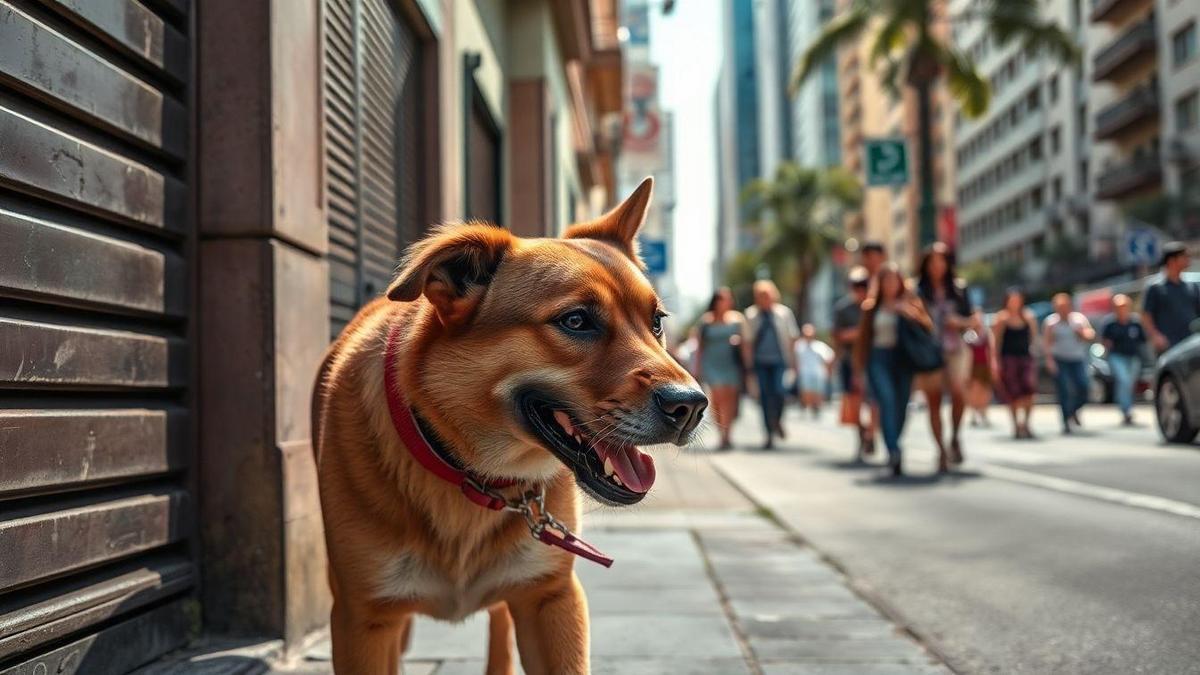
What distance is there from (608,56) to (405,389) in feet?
66.8

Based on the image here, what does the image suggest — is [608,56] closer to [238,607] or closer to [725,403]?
[725,403]

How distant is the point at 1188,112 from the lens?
4850cm

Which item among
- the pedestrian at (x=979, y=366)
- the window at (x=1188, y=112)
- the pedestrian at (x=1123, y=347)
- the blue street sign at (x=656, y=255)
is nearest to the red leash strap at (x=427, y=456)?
the pedestrian at (x=979, y=366)

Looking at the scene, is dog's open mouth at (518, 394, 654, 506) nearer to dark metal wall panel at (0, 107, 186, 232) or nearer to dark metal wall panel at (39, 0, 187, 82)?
dark metal wall panel at (0, 107, 186, 232)

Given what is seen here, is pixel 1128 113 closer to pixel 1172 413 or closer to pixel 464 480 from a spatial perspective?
pixel 1172 413

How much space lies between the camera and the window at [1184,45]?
154ft

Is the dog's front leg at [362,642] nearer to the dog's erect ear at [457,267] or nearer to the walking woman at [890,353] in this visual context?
the dog's erect ear at [457,267]

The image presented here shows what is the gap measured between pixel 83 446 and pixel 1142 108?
55.2 metres

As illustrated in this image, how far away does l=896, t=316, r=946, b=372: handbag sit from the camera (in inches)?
407

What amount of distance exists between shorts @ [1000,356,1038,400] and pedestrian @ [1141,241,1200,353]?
85.6 inches

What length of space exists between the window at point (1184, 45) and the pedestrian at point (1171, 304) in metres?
38.3

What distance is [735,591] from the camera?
214 inches

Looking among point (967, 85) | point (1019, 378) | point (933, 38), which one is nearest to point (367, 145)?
point (1019, 378)

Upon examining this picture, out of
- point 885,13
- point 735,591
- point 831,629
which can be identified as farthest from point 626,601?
point 885,13
